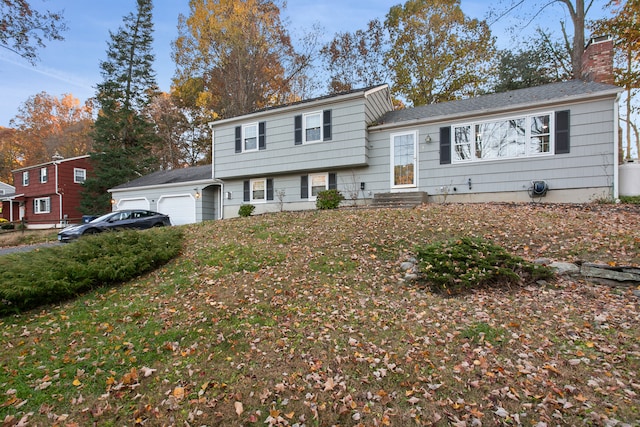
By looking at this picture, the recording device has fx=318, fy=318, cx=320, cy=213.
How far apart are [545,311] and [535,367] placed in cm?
144

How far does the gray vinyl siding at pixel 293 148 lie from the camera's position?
1300 centimetres

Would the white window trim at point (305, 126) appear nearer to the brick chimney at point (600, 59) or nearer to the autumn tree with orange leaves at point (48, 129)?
the brick chimney at point (600, 59)

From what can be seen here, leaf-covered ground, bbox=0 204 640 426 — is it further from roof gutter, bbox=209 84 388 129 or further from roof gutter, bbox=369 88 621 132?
roof gutter, bbox=209 84 388 129

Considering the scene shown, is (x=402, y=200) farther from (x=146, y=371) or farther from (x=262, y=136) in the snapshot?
(x=146, y=371)

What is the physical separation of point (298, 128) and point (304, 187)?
2652mm

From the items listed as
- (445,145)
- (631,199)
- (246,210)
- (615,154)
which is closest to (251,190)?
(246,210)

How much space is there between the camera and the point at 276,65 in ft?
76.1

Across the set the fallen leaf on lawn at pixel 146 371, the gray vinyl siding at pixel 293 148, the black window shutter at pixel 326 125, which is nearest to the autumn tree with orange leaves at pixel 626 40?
the gray vinyl siding at pixel 293 148

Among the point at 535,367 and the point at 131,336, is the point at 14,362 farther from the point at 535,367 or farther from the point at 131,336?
the point at 535,367

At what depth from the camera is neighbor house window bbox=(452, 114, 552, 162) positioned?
1074 centimetres

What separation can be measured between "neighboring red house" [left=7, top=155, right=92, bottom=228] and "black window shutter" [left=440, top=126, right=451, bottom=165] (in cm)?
2564

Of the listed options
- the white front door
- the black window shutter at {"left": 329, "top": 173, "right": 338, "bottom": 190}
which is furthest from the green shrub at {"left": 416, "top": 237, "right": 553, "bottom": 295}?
the black window shutter at {"left": 329, "top": 173, "right": 338, "bottom": 190}

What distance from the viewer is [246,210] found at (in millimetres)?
14781

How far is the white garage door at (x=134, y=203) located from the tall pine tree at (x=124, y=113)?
5.36 metres
